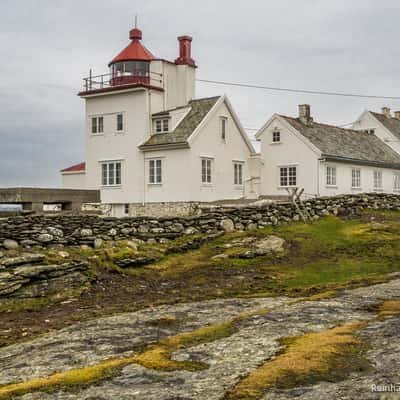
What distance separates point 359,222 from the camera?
2859 cm

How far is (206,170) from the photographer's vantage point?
39.0 m

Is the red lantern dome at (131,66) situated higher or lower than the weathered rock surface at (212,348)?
higher

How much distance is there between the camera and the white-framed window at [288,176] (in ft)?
137

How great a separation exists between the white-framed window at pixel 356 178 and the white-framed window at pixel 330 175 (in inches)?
Answer: 89.9

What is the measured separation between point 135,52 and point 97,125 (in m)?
5.67

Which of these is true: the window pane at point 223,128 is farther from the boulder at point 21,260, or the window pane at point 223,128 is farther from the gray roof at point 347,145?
the boulder at point 21,260

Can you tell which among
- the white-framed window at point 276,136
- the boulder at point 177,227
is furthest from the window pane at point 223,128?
the boulder at point 177,227

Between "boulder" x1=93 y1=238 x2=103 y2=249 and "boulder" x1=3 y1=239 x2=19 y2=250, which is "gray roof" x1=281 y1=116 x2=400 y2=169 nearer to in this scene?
"boulder" x1=93 y1=238 x2=103 y2=249

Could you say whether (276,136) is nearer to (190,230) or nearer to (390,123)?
(390,123)

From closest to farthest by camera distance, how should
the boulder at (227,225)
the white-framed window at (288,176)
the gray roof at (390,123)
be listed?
the boulder at (227,225) → the white-framed window at (288,176) → the gray roof at (390,123)

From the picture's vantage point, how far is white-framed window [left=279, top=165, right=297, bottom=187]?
41.7 m

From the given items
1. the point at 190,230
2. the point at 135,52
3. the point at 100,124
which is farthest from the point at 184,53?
the point at 190,230

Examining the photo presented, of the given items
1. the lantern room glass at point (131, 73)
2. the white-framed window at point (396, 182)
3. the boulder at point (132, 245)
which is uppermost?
the lantern room glass at point (131, 73)

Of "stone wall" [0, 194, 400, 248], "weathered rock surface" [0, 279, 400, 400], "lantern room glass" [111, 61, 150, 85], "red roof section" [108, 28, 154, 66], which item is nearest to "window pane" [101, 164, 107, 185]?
"lantern room glass" [111, 61, 150, 85]
